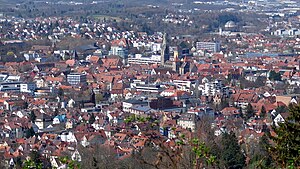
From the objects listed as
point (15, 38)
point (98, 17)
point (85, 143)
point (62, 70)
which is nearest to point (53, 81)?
point (62, 70)

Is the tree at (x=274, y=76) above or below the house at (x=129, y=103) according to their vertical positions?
below

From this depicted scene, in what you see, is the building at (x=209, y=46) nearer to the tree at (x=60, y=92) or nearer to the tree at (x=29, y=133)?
the tree at (x=60, y=92)

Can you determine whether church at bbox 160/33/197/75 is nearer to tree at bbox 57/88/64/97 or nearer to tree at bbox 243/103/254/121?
tree at bbox 57/88/64/97

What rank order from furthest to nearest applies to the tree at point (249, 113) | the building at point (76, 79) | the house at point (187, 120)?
the building at point (76, 79), the tree at point (249, 113), the house at point (187, 120)

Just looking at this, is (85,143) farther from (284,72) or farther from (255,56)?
(255,56)

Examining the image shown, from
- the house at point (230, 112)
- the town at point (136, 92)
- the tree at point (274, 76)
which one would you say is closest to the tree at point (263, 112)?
the town at point (136, 92)

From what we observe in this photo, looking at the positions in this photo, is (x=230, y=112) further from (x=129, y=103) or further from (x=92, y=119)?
(x=92, y=119)

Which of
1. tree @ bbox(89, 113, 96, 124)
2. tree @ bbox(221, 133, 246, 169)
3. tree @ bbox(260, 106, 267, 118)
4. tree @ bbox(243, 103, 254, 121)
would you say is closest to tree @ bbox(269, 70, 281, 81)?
tree @ bbox(260, 106, 267, 118)

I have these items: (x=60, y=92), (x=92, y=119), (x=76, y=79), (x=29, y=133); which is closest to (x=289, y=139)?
(x=29, y=133)
